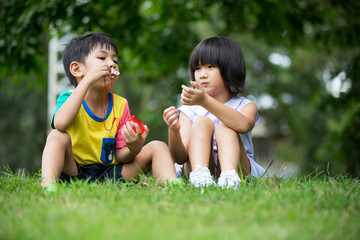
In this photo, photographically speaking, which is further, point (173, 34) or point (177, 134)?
point (173, 34)

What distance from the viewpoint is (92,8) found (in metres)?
4.87

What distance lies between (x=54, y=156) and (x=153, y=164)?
645 millimetres

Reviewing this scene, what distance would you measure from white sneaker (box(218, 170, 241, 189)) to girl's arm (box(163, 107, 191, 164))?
1.28ft

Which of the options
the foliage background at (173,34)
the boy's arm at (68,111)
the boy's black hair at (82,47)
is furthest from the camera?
the foliage background at (173,34)

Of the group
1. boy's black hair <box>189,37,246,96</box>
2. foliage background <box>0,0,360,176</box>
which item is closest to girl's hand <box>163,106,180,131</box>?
boy's black hair <box>189,37,246,96</box>

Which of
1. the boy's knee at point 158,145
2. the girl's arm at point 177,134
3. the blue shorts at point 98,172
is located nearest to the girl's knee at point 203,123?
the girl's arm at point 177,134

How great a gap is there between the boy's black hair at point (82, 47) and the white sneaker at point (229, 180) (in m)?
1.16

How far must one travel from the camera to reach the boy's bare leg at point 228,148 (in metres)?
2.49

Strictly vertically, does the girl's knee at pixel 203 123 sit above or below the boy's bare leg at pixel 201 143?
above

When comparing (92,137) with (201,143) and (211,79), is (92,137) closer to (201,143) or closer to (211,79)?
(201,143)

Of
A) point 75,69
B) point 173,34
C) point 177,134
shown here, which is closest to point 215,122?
point 177,134

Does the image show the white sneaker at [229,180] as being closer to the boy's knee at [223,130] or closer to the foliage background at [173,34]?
the boy's knee at [223,130]

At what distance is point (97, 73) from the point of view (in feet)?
8.23

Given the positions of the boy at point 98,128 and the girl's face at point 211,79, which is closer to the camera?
the boy at point 98,128
